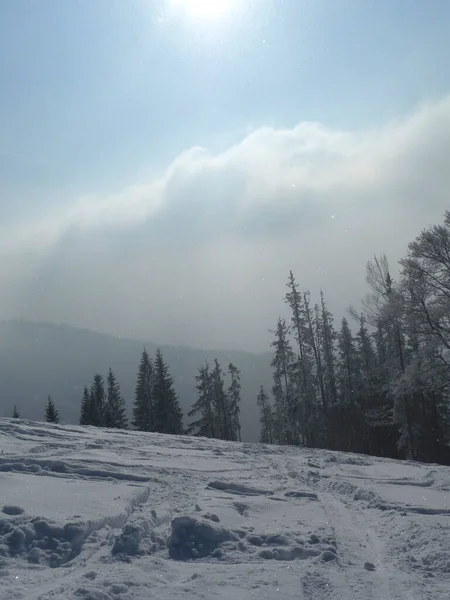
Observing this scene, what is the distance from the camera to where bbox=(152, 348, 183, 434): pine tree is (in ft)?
153

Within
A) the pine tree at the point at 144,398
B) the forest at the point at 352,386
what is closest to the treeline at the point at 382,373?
the forest at the point at 352,386

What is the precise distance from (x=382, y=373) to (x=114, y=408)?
1074 inches

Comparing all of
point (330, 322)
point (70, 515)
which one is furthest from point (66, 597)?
point (330, 322)

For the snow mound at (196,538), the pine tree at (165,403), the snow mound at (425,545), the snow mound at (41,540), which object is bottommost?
the snow mound at (425,545)

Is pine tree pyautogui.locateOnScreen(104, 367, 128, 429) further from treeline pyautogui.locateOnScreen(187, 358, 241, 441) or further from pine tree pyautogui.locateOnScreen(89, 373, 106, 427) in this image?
treeline pyautogui.locateOnScreen(187, 358, 241, 441)

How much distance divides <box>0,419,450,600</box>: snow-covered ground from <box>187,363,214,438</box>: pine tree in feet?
127

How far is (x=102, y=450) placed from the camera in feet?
49.2

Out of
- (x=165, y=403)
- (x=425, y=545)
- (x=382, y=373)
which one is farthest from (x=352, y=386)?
(x=425, y=545)

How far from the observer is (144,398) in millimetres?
50906

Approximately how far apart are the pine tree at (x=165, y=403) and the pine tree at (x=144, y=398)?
909 millimetres

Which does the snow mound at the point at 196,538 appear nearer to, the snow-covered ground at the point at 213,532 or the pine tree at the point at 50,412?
the snow-covered ground at the point at 213,532

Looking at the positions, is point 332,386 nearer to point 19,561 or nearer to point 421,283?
point 421,283

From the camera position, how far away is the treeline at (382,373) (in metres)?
22.1

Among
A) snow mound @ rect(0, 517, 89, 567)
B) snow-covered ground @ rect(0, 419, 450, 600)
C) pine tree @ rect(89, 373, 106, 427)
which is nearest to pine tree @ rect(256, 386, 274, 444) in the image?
pine tree @ rect(89, 373, 106, 427)
